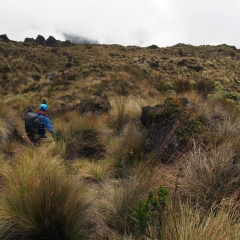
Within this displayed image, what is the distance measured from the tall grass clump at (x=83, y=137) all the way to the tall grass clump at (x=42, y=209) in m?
2.78

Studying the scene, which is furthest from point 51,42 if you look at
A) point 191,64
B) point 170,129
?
point 170,129

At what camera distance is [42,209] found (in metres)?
2.40

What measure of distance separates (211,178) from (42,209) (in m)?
1.87

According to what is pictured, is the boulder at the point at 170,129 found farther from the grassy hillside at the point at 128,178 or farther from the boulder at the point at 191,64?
the boulder at the point at 191,64

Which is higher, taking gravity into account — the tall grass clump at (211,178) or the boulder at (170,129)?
the boulder at (170,129)

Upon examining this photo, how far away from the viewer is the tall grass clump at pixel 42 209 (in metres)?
2.37

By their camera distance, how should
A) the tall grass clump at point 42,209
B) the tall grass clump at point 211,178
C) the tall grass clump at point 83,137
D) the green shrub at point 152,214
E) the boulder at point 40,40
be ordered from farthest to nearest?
the boulder at point 40,40
the tall grass clump at point 83,137
the tall grass clump at point 211,178
the tall grass clump at point 42,209
the green shrub at point 152,214

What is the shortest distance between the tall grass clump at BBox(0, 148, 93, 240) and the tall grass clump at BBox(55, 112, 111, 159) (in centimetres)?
278

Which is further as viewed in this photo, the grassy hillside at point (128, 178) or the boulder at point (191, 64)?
the boulder at point (191, 64)

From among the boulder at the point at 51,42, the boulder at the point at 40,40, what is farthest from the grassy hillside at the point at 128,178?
the boulder at the point at 40,40

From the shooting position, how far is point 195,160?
3.10 meters

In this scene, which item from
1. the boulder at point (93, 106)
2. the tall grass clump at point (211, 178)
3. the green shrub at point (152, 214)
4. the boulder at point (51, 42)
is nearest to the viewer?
the green shrub at point (152, 214)

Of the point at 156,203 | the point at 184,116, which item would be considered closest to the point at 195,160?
the point at 156,203

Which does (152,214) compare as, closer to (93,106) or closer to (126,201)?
(126,201)
